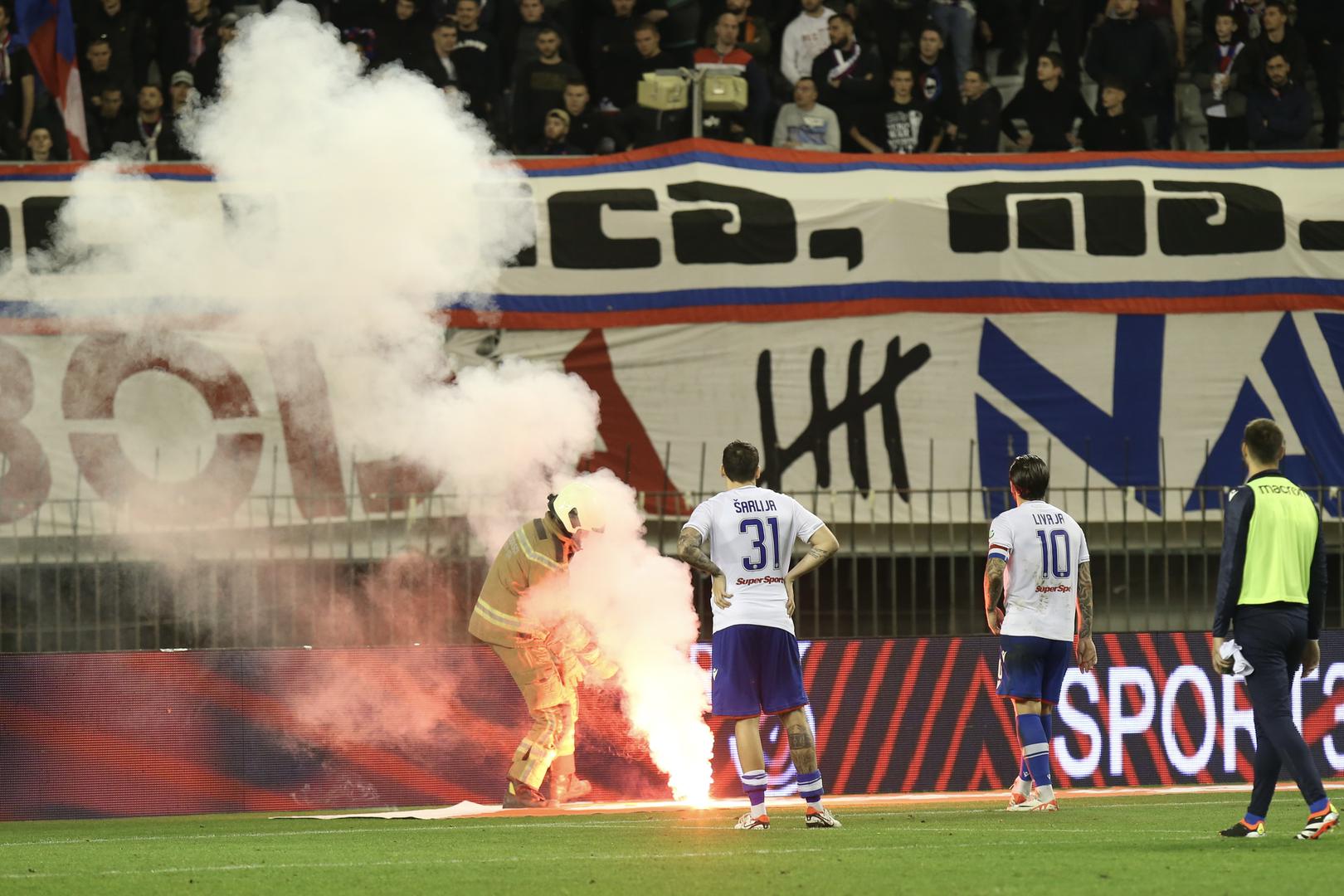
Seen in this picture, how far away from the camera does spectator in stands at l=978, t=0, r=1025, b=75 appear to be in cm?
1919

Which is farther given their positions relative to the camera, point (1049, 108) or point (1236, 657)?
point (1049, 108)

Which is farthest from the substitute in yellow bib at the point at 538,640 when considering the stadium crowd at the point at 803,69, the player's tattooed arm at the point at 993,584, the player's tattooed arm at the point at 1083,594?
the stadium crowd at the point at 803,69

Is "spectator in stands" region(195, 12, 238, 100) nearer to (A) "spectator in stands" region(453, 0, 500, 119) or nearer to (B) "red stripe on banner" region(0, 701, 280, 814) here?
(A) "spectator in stands" region(453, 0, 500, 119)

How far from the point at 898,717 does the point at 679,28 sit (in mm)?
8098

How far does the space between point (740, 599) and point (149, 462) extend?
23.3 ft

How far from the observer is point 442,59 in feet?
55.9

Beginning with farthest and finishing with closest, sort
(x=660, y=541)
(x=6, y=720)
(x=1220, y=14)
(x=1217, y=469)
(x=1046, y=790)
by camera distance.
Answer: (x=1220, y=14) < (x=1217, y=469) < (x=660, y=541) < (x=6, y=720) < (x=1046, y=790)

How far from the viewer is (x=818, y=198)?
16.2m

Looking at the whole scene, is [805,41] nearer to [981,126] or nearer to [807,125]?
[807,125]

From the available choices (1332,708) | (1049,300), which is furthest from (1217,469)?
(1332,708)

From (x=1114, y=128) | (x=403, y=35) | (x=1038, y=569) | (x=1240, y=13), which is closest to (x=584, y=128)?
(x=403, y=35)

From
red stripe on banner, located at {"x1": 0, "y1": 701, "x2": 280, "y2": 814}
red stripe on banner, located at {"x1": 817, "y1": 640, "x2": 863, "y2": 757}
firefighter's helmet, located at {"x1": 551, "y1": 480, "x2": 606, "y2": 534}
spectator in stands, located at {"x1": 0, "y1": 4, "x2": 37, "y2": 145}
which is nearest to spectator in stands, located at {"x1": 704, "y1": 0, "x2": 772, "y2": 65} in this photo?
spectator in stands, located at {"x1": 0, "y1": 4, "x2": 37, "y2": 145}

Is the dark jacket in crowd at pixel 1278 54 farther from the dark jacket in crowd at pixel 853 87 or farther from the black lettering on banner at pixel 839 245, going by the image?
the black lettering on banner at pixel 839 245

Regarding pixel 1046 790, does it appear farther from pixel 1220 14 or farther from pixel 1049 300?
pixel 1220 14
